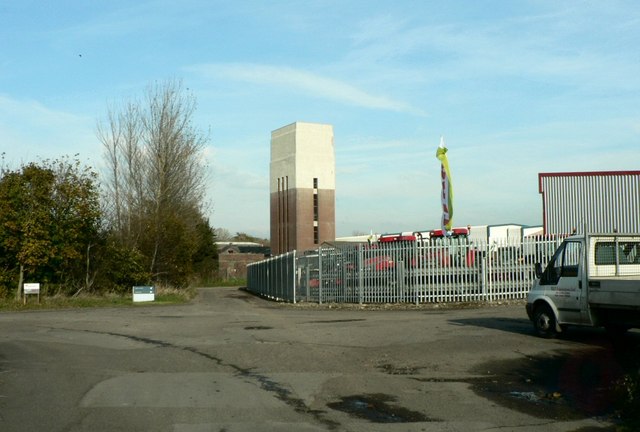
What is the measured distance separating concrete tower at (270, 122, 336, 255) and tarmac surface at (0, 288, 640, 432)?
5457 cm

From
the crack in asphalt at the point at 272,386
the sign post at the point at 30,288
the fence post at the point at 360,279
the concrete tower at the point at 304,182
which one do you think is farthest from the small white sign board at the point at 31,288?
the concrete tower at the point at 304,182

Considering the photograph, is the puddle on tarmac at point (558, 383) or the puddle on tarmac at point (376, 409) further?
the puddle on tarmac at point (558, 383)

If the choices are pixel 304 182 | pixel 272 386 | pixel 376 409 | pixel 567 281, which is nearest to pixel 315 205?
pixel 304 182

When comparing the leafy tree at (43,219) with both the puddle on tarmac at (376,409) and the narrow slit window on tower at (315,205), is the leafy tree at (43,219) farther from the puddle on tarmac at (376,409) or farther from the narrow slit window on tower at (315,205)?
the narrow slit window on tower at (315,205)

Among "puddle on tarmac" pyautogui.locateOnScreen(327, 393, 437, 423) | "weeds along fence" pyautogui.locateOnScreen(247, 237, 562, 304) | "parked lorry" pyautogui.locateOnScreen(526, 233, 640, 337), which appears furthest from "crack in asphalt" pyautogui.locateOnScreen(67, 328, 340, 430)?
"weeds along fence" pyautogui.locateOnScreen(247, 237, 562, 304)

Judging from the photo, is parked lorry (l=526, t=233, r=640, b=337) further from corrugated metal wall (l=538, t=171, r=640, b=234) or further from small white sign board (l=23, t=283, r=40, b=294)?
small white sign board (l=23, t=283, r=40, b=294)

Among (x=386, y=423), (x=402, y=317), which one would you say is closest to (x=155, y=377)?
(x=386, y=423)

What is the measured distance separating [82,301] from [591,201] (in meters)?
20.6

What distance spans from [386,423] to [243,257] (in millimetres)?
85042

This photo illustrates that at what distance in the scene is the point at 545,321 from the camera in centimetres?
1411

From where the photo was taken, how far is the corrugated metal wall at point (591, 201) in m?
26.8

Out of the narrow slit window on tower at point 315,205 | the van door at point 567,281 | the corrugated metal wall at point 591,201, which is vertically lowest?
the van door at point 567,281

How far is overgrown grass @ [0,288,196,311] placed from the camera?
27.5 metres

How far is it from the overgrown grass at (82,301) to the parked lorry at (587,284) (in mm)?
19599
